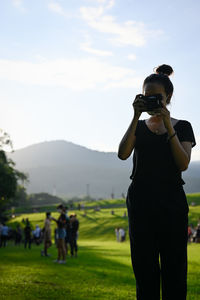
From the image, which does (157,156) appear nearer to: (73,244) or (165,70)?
(165,70)

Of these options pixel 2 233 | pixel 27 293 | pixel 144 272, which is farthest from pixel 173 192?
pixel 2 233

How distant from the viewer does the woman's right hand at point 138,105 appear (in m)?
2.79

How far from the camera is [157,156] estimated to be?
9.31 ft

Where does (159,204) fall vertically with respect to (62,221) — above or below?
above

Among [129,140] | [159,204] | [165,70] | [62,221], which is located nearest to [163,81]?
[165,70]

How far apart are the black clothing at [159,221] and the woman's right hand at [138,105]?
0.70 ft

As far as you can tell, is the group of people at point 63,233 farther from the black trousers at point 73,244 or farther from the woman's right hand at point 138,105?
the woman's right hand at point 138,105

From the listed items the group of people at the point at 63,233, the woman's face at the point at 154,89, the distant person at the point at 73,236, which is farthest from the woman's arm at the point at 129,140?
the distant person at the point at 73,236

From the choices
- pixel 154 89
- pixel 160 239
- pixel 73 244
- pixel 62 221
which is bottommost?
pixel 73 244

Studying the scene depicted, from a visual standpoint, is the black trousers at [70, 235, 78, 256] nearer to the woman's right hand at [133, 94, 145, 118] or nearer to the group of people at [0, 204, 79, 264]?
the group of people at [0, 204, 79, 264]

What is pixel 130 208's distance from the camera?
2.90 m

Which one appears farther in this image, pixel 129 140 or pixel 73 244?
pixel 73 244

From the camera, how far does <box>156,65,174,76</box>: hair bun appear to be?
319 cm

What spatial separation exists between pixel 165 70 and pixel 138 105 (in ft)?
1.93
